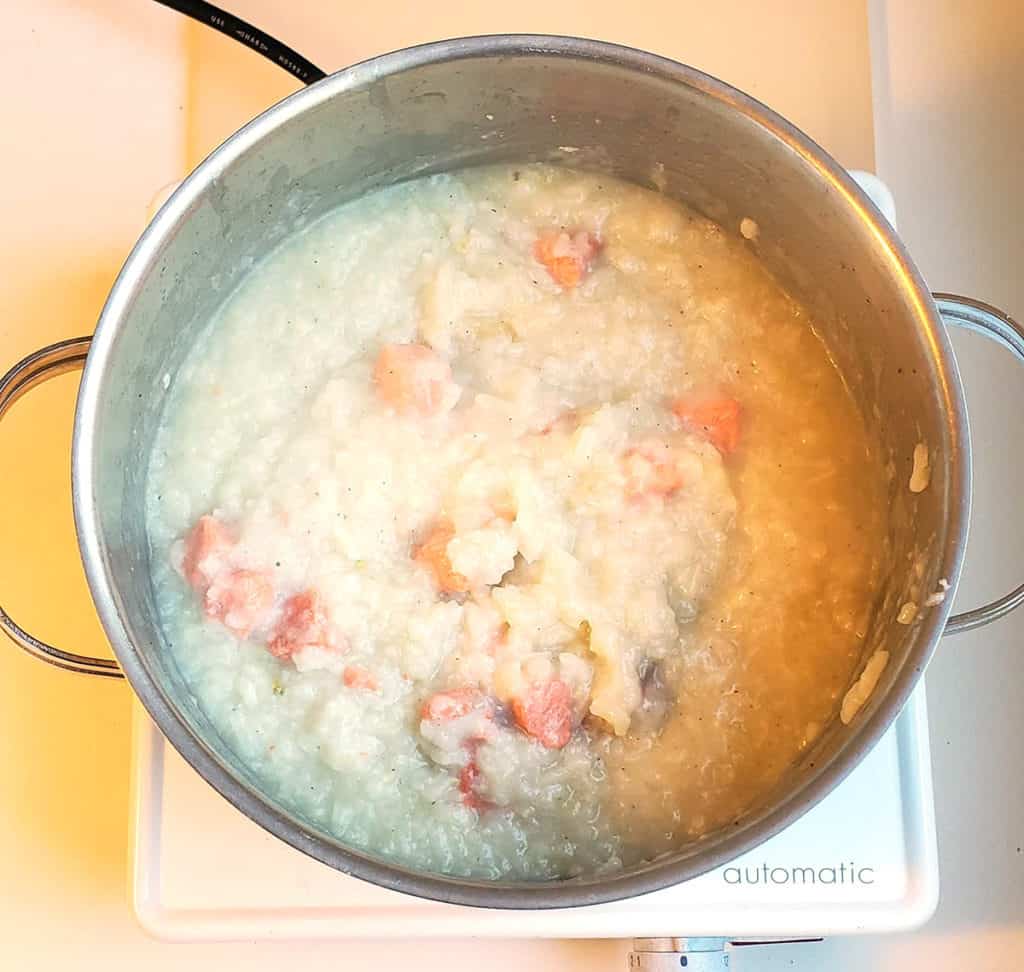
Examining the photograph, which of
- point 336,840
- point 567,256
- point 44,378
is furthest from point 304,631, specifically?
point 567,256

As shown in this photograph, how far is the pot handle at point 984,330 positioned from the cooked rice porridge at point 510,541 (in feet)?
0.37

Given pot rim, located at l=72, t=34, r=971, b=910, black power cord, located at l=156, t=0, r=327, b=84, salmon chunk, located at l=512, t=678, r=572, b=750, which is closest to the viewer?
pot rim, located at l=72, t=34, r=971, b=910

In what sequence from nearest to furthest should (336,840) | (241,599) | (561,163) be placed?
(336,840) < (241,599) < (561,163)

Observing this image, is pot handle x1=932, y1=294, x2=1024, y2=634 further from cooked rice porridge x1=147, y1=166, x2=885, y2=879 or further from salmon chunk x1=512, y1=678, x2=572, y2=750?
salmon chunk x1=512, y1=678, x2=572, y2=750

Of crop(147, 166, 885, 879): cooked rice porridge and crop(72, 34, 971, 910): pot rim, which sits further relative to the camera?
crop(147, 166, 885, 879): cooked rice porridge

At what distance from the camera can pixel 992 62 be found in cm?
Result: 113

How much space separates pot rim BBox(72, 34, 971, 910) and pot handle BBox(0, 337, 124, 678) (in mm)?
53

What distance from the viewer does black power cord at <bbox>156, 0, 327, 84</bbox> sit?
3.50ft

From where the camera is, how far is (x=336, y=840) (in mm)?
797

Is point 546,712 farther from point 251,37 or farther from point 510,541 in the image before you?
point 251,37

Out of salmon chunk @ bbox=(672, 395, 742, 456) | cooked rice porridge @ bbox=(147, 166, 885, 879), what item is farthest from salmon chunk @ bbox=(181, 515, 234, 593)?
salmon chunk @ bbox=(672, 395, 742, 456)

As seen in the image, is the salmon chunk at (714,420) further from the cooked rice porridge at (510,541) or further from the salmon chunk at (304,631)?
the salmon chunk at (304,631)

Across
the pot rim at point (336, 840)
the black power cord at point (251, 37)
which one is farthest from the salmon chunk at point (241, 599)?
the black power cord at point (251, 37)

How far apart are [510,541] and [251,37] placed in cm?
53
